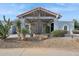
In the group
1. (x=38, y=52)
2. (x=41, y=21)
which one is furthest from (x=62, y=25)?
(x=38, y=52)

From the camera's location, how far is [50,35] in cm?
2264

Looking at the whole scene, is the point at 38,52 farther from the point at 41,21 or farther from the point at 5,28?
the point at 5,28

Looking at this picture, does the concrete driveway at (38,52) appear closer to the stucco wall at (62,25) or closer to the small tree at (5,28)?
the small tree at (5,28)

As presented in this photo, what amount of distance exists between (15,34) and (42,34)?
1.80 feet

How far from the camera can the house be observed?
22.6m

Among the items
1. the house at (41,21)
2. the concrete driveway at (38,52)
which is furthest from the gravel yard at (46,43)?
the house at (41,21)

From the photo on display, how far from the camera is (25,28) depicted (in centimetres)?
2262

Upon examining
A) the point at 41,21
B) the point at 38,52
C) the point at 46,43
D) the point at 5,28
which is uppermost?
the point at 41,21

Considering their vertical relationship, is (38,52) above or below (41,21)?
below

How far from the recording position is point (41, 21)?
22.6 metres

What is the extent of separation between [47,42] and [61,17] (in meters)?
0.58

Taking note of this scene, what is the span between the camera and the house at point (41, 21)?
22609 millimetres

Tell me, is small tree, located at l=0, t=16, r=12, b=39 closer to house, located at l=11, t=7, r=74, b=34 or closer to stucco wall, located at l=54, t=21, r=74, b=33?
house, located at l=11, t=7, r=74, b=34

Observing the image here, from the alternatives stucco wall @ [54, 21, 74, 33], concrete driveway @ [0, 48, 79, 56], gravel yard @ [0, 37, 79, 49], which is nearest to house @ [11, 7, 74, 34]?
stucco wall @ [54, 21, 74, 33]
